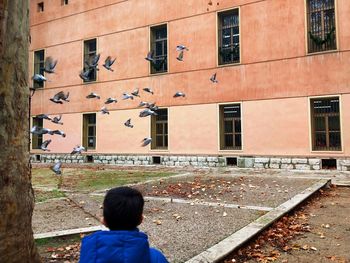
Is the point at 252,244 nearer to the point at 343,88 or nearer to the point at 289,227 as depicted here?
the point at 289,227

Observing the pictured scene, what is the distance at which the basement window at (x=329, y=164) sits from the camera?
49.7ft

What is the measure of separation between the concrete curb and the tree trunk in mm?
2042

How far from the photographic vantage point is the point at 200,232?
5957 millimetres

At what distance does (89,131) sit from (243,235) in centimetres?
1840

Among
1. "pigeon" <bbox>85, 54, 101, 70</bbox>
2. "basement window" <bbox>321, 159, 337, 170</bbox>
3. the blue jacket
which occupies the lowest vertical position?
"basement window" <bbox>321, 159, 337, 170</bbox>

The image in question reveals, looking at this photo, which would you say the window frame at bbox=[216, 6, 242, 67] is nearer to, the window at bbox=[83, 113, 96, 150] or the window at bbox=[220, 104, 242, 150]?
the window at bbox=[220, 104, 242, 150]

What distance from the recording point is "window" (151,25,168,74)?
65.8 ft

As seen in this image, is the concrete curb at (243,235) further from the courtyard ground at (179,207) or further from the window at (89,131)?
the window at (89,131)

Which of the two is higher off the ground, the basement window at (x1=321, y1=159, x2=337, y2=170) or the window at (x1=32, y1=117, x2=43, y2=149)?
the window at (x1=32, y1=117, x2=43, y2=149)

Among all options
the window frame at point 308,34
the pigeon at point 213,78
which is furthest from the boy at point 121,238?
the window frame at point 308,34

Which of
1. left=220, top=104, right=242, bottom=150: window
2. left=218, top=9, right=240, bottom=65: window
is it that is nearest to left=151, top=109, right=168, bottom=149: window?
left=220, top=104, right=242, bottom=150: window

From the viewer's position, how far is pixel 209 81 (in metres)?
18.2

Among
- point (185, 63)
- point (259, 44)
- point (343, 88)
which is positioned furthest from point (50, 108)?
point (343, 88)

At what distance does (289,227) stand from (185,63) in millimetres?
13675
